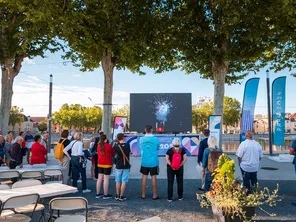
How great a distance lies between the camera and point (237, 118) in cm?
7619

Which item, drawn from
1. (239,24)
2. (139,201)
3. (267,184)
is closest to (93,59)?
(239,24)

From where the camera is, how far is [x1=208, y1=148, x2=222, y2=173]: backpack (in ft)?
20.3

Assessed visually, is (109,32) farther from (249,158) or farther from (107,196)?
(249,158)

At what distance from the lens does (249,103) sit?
12.9m

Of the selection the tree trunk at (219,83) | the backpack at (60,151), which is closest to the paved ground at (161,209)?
the backpack at (60,151)

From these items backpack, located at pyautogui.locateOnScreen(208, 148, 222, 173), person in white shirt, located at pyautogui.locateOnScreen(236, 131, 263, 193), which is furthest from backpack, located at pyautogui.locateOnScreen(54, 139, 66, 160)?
person in white shirt, located at pyautogui.locateOnScreen(236, 131, 263, 193)

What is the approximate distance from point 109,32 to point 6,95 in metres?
7.62

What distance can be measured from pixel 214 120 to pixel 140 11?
6501 mm

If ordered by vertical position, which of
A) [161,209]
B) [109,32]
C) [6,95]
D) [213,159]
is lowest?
[161,209]

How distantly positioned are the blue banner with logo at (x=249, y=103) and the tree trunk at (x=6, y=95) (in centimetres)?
1302

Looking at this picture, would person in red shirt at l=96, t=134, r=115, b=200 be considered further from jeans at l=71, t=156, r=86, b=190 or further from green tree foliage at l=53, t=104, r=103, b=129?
green tree foliage at l=53, t=104, r=103, b=129

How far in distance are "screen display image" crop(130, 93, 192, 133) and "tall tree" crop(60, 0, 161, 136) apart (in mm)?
4927

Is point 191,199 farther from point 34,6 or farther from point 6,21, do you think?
point 6,21

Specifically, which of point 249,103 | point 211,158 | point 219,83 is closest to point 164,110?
point 219,83
